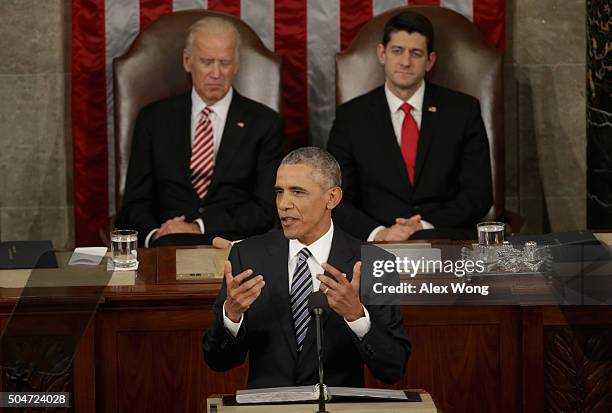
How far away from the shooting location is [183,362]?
14.3 ft

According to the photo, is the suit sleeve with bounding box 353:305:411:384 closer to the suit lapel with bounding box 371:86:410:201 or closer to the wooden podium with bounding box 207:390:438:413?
the wooden podium with bounding box 207:390:438:413

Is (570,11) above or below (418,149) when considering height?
above

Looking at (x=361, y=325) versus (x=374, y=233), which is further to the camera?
(x=374, y=233)

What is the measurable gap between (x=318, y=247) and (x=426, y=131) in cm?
214

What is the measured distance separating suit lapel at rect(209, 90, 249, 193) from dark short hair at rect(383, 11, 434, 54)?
749mm

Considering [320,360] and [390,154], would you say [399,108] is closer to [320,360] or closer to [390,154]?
[390,154]

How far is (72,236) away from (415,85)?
2093 millimetres

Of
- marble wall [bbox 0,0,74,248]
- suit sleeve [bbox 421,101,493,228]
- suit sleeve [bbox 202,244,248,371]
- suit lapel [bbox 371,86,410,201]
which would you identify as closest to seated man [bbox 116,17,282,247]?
suit lapel [bbox 371,86,410,201]

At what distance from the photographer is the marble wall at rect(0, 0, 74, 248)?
6.56 metres

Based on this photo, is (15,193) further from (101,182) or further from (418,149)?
(418,149)

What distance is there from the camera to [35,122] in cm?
666

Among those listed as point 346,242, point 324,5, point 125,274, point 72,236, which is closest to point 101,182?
point 72,236

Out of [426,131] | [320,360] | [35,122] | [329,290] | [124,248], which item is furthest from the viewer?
[35,122]

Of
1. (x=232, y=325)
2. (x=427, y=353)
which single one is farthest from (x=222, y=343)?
→ (x=427, y=353)
